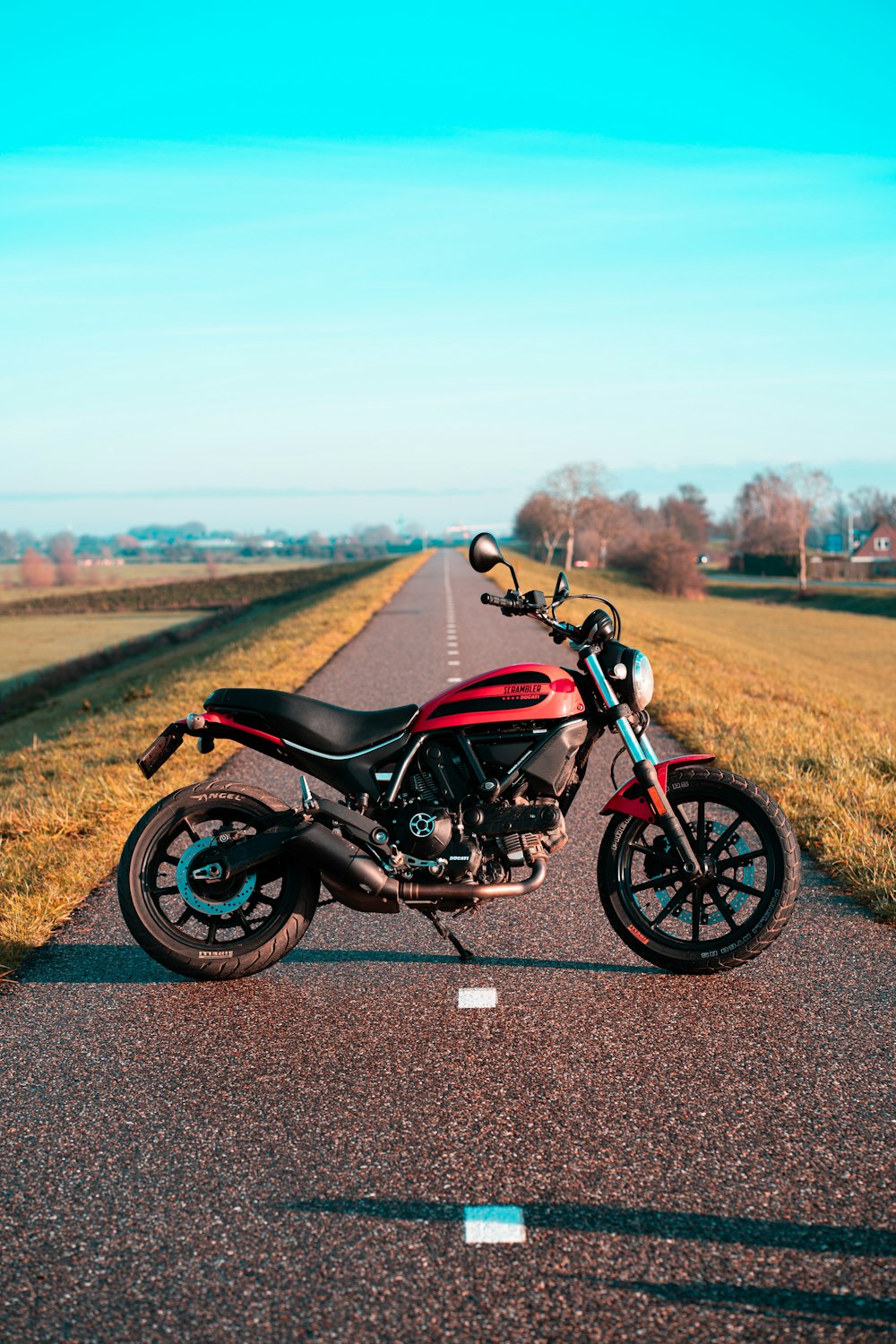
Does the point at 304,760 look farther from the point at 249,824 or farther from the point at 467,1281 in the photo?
the point at 467,1281

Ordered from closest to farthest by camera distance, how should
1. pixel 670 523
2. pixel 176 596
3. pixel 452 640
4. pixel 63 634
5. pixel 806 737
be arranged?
pixel 806 737, pixel 452 640, pixel 63 634, pixel 176 596, pixel 670 523

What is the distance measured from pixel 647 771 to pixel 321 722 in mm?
1363

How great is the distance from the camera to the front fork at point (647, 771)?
4.70 meters

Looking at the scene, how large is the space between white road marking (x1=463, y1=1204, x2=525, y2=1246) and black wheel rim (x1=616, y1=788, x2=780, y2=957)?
6.21ft

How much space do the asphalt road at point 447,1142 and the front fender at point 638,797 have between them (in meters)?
0.71

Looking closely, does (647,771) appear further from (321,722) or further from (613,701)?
(321,722)

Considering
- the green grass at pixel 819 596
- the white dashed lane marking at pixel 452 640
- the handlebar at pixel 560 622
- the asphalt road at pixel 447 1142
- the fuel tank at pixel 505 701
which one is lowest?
the green grass at pixel 819 596

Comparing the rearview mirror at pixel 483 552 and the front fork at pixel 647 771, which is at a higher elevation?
the rearview mirror at pixel 483 552

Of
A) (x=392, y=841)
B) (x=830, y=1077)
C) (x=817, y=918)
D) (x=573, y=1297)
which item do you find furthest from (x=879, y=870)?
(x=573, y=1297)

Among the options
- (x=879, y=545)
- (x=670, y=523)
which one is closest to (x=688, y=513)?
(x=670, y=523)

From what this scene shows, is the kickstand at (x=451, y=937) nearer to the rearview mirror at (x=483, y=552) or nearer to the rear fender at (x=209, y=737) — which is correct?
the rear fender at (x=209, y=737)

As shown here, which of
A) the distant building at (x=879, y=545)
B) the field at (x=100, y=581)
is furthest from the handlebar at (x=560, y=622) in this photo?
the distant building at (x=879, y=545)

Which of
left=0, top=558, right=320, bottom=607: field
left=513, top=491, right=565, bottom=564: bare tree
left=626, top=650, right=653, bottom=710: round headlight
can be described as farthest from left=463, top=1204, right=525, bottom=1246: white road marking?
left=513, top=491, right=565, bottom=564: bare tree

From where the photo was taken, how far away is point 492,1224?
9.92 ft
